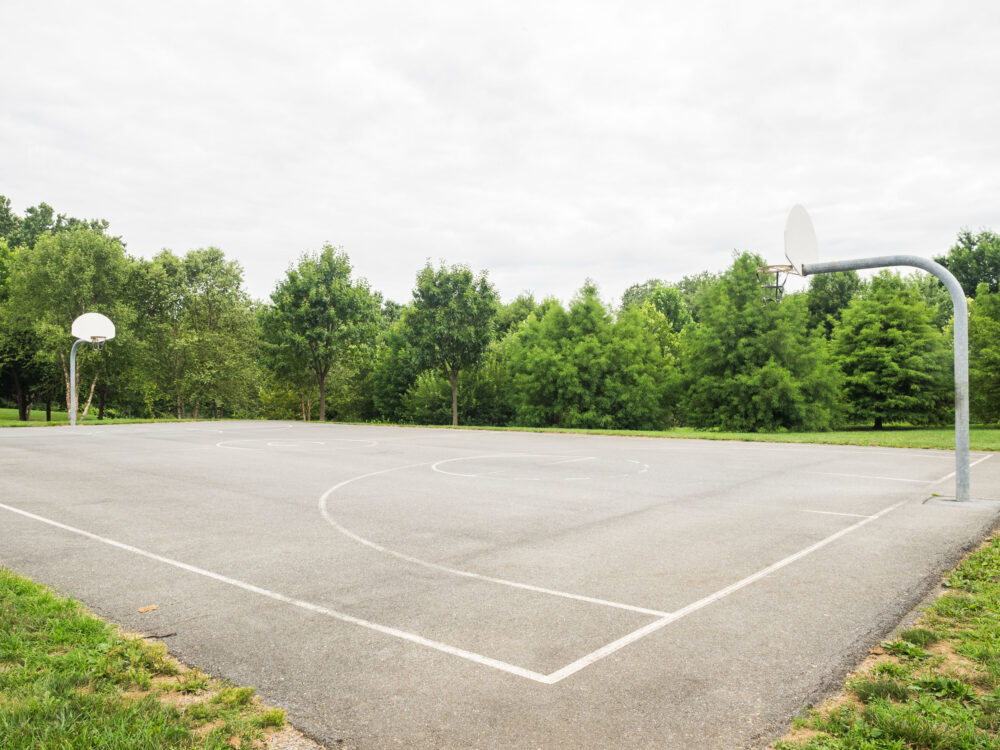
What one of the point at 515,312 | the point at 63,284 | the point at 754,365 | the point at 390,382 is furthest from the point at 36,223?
the point at 754,365

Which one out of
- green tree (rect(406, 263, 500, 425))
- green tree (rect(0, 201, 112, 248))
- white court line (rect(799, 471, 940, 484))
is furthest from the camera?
green tree (rect(0, 201, 112, 248))

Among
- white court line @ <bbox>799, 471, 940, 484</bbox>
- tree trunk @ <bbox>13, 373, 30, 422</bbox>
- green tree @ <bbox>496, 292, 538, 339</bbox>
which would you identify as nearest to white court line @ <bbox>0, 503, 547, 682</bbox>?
white court line @ <bbox>799, 471, 940, 484</bbox>

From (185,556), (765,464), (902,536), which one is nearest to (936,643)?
(902,536)

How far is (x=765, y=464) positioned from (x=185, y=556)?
38.1ft

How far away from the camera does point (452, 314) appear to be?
108 feet

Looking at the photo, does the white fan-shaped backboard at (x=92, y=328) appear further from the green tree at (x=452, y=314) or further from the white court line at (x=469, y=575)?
the white court line at (x=469, y=575)

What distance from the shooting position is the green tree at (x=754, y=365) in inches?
1172

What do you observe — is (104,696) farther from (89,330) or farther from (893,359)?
(893,359)

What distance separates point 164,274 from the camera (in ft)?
140

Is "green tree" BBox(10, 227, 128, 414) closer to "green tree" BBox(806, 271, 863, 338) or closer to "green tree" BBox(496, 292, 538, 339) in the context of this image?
"green tree" BBox(496, 292, 538, 339)

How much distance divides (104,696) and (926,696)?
429 centimetres

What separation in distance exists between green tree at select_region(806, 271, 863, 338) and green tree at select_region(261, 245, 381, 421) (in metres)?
31.7

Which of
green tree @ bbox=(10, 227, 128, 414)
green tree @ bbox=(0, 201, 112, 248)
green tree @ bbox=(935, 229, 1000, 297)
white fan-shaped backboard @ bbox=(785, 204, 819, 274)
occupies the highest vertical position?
green tree @ bbox=(0, 201, 112, 248)

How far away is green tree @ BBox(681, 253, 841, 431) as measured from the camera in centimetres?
2977
